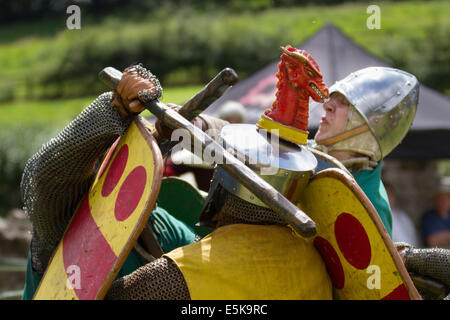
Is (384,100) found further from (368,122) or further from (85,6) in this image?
(85,6)

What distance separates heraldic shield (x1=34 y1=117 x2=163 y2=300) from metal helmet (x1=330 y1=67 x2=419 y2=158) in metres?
1.31

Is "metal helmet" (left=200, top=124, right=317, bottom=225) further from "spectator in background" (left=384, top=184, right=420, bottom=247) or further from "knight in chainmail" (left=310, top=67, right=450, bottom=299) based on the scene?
"spectator in background" (left=384, top=184, right=420, bottom=247)

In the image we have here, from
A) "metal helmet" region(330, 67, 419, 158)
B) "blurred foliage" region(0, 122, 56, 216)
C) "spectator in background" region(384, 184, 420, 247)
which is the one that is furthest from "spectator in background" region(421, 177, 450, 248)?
"blurred foliage" region(0, 122, 56, 216)

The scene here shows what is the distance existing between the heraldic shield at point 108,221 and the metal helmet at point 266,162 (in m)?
0.29

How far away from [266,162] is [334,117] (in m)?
1.12

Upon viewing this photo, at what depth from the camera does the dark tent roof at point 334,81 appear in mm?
6410

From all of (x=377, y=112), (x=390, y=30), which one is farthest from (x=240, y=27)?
(x=377, y=112)

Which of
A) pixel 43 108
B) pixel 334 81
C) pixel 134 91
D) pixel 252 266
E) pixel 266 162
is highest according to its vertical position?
pixel 134 91

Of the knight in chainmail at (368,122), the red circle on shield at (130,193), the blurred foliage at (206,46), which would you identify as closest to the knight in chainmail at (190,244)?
the red circle on shield at (130,193)

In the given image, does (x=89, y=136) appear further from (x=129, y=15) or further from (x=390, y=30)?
(x=129, y=15)

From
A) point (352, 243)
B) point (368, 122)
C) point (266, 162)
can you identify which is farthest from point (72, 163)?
point (368, 122)

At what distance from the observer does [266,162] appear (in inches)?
92.3

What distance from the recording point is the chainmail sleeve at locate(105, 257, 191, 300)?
7.41 feet

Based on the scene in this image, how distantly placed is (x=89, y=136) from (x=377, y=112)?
151 cm
